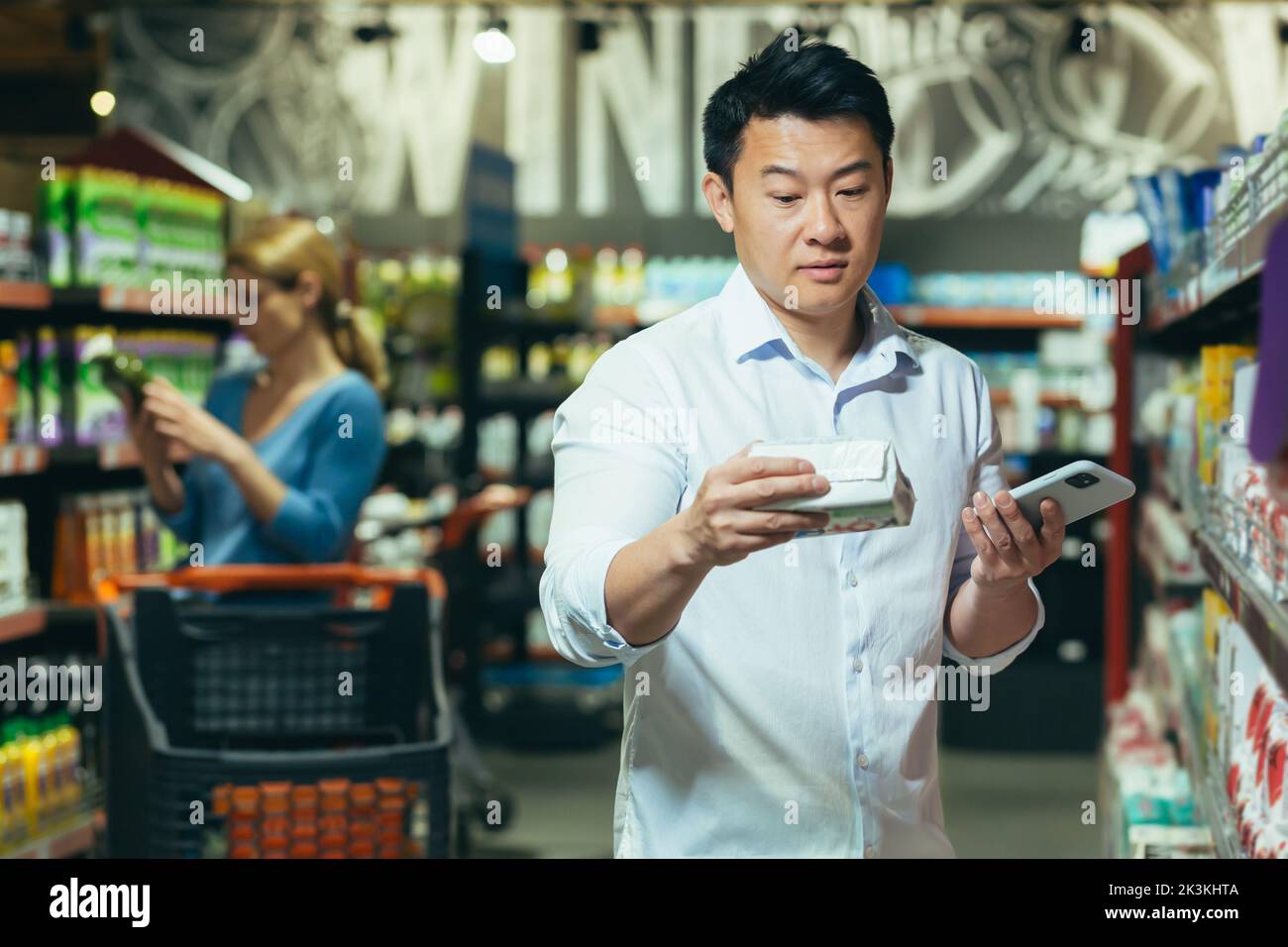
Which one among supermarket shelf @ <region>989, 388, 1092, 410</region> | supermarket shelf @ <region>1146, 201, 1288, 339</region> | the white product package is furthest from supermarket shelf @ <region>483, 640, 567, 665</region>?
the white product package

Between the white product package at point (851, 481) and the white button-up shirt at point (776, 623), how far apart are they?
254 millimetres

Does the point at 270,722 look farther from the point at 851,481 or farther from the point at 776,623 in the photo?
the point at 851,481

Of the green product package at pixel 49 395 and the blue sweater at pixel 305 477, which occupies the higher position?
the green product package at pixel 49 395

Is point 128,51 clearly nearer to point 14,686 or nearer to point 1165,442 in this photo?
point 14,686

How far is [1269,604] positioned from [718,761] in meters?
0.74

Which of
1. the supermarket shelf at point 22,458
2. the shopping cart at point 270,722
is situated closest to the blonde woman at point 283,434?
the shopping cart at point 270,722

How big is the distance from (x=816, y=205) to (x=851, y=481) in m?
0.41

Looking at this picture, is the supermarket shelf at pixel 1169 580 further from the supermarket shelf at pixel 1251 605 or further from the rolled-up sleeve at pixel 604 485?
the rolled-up sleeve at pixel 604 485

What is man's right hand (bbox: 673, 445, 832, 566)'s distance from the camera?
132 cm

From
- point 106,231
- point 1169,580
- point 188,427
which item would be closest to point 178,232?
point 106,231

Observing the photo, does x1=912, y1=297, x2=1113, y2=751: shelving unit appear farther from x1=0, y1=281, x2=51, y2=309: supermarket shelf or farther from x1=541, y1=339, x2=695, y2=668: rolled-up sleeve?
x1=541, y1=339, x2=695, y2=668: rolled-up sleeve

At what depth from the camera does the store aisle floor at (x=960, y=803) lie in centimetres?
536
